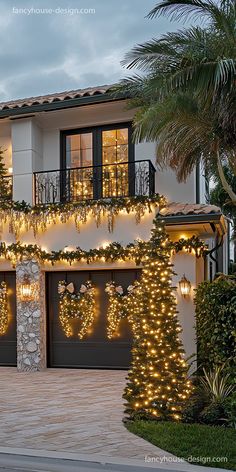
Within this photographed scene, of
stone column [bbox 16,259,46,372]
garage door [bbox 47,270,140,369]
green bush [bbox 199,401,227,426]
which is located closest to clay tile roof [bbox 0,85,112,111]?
stone column [bbox 16,259,46,372]

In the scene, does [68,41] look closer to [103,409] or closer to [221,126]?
[221,126]

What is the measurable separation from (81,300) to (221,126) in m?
6.24

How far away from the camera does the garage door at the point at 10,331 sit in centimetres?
1505

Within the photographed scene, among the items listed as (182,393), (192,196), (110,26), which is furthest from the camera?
(192,196)

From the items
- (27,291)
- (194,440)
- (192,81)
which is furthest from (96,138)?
(194,440)

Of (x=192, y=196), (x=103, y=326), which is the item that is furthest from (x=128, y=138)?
(x=103, y=326)

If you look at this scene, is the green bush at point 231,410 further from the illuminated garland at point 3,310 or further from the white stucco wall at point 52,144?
the illuminated garland at point 3,310

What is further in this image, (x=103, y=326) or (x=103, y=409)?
(x=103, y=326)

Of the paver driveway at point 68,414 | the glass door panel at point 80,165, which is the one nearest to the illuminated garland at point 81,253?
the glass door panel at point 80,165

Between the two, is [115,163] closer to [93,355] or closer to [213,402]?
[93,355]

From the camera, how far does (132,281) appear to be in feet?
46.2

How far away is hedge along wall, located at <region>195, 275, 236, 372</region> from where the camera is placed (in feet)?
29.2

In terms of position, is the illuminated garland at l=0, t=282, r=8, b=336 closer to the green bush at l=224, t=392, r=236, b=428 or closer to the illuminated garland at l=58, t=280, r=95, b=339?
the illuminated garland at l=58, t=280, r=95, b=339

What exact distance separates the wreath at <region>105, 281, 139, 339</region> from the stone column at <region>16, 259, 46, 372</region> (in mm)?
1719
